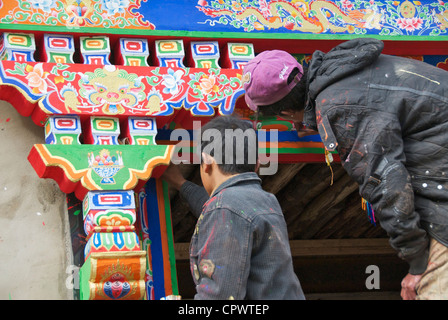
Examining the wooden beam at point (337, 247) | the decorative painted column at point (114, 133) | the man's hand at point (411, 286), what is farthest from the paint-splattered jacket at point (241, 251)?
the wooden beam at point (337, 247)

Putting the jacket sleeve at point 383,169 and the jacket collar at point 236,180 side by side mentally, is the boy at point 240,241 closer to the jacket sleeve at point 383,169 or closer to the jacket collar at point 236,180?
the jacket collar at point 236,180

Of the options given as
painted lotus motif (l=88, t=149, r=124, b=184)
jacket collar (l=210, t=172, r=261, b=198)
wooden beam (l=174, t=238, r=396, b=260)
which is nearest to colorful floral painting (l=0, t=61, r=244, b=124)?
painted lotus motif (l=88, t=149, r=124, b=184)

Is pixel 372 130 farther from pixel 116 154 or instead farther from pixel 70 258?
pixel 70 258

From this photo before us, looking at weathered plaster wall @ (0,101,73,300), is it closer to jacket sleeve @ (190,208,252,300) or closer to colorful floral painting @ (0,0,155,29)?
colorful floral painting @ (0,0,155,29)

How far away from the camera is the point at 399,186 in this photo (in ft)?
10.1

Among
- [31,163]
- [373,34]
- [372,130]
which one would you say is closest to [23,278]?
[31,163]

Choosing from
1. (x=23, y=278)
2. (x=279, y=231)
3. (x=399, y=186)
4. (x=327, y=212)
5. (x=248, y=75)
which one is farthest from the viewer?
(x=327, y=212)

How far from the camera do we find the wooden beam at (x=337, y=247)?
689 centimetres

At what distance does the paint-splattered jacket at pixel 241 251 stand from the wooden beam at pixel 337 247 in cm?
394

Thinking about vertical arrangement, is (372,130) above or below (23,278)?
above

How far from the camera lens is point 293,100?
3453 millimetres

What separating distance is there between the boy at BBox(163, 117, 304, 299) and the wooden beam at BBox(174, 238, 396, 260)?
3.85 m

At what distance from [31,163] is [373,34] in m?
1.86

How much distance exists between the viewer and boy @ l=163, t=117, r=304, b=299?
2.73m
